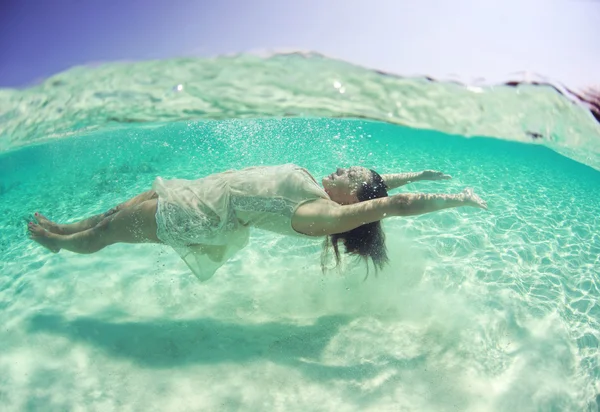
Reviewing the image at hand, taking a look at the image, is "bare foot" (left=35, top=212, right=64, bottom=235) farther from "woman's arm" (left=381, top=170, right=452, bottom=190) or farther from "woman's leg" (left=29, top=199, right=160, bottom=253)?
"woman's arm" (left=381, top=170, right=452, bottom=190)

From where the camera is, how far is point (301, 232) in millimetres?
3812

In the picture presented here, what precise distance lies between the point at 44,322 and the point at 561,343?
7.30 m

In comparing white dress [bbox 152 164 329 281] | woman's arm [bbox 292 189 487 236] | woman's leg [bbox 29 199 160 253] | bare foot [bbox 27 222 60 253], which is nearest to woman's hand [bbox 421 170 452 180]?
woman's arm [bbox 292 189 487 236]

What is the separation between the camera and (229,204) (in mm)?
4047

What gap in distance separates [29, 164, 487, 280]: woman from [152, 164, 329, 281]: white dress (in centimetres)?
1

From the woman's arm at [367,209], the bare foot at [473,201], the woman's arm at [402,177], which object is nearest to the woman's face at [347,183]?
the woman's arm at [367,209]

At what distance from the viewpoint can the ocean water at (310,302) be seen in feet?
13.6

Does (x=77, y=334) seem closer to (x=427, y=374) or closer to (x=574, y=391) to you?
(x=427, y=374)

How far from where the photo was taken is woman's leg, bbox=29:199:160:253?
4367 mm

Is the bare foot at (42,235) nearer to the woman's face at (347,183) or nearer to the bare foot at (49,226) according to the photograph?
the bare foot at (49,226)

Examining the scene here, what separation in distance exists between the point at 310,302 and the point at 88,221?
3425 millimetres

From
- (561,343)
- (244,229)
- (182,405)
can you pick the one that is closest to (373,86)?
(244,229)

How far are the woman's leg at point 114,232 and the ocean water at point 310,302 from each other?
1.15 m

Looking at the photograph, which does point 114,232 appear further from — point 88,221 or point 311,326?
point 311,326
